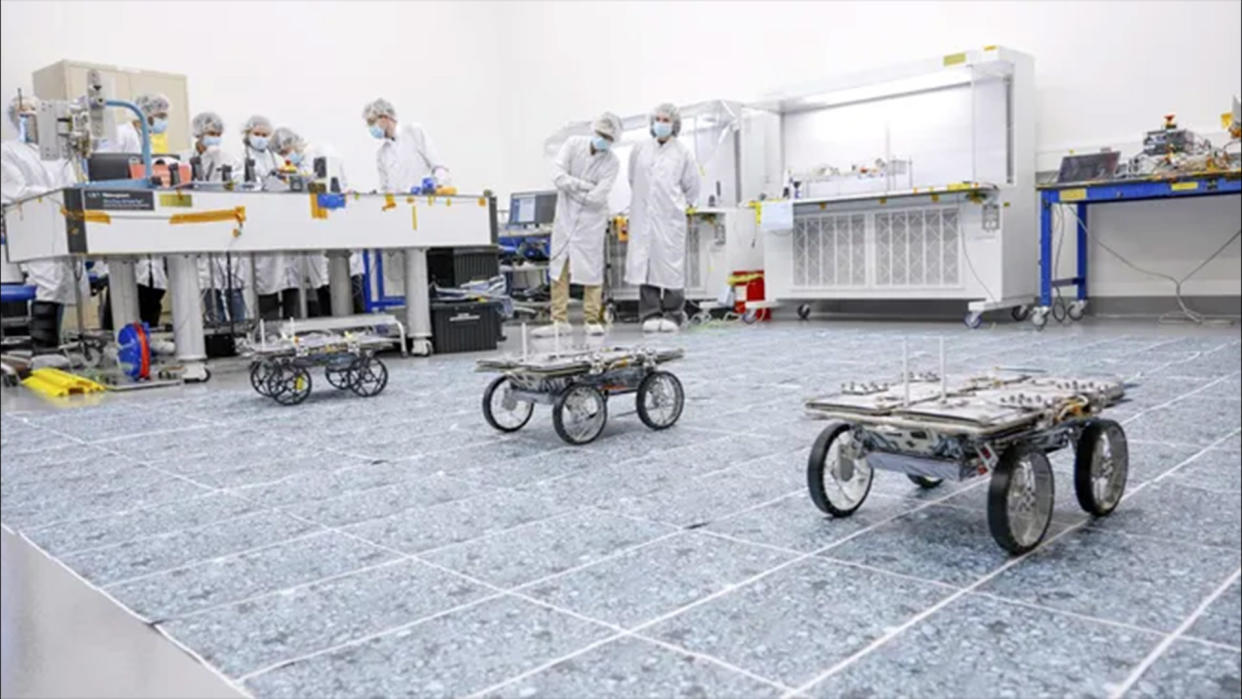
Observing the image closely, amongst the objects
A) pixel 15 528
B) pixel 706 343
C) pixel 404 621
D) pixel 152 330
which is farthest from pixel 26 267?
pixel 404 621

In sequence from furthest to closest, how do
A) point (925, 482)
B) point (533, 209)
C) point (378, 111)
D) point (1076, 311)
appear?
point (533, 209)
point (378, 111)
point (1076, 311)
point (925, 482)

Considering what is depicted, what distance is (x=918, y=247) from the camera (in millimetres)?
5859

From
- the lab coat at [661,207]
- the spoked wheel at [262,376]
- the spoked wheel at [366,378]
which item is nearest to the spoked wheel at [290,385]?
the spoked wheel at [262,376]

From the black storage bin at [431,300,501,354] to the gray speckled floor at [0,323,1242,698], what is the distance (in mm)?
2228

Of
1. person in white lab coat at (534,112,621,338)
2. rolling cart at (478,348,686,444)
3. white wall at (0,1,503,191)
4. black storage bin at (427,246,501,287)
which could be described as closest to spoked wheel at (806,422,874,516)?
rolling cart at (478,348,686,444)

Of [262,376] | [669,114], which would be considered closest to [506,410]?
[262,376]

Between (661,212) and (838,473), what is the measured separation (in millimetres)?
4722

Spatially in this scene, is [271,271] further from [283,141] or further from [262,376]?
[262,376]

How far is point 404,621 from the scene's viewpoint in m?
1.38

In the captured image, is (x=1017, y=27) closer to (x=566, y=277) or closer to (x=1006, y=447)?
(x=566, y=277)

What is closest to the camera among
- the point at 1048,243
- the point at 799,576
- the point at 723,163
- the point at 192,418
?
the point at 799,576

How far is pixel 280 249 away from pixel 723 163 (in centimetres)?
374

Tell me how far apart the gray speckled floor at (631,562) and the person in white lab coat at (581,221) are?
10.9 feet

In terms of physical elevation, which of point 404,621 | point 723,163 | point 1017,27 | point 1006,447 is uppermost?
point 1017,27
